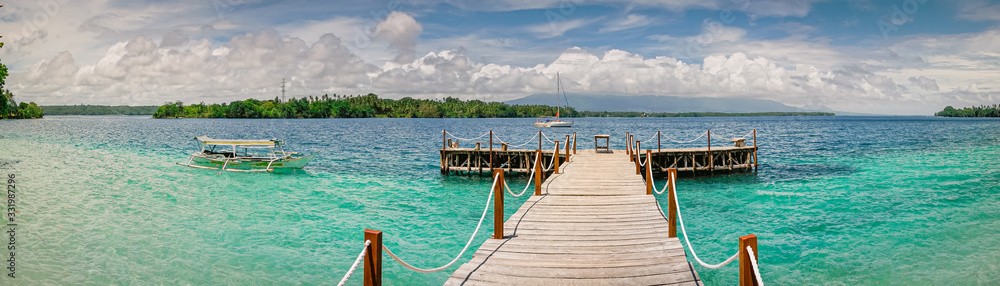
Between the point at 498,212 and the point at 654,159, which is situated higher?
the point at 498,212

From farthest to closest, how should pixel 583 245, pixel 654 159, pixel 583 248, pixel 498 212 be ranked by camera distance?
pixel 654 159
pixel 498 212
pixel 583 245
pixel 583 248

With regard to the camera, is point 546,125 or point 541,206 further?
point 546,125

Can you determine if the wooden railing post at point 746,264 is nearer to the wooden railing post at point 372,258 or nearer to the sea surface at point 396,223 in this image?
the wooden railing post at point 372,258

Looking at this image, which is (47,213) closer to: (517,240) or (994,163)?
(517,240)

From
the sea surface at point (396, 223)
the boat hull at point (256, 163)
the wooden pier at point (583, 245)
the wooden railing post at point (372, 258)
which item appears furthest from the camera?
the boat hull at point (256, 163)

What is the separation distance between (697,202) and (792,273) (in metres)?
9.51

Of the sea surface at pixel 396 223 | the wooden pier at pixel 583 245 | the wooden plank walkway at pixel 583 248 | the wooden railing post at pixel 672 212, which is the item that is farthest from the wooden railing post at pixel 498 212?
the sea surface at pixel 396 223

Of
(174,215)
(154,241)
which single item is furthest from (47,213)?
(154,241)

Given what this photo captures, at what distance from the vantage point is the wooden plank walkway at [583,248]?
22.0 ft

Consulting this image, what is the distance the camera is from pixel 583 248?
8141 millimetres

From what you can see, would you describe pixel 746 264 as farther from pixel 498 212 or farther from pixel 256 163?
pixel 256 163

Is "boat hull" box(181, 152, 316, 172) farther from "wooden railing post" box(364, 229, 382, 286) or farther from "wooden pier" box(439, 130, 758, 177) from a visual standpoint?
"wooden railing post" box(364, 229, 382, 286)

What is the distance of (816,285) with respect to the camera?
36.8 feet

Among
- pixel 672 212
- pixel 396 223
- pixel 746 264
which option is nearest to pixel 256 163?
pixel 396 223
